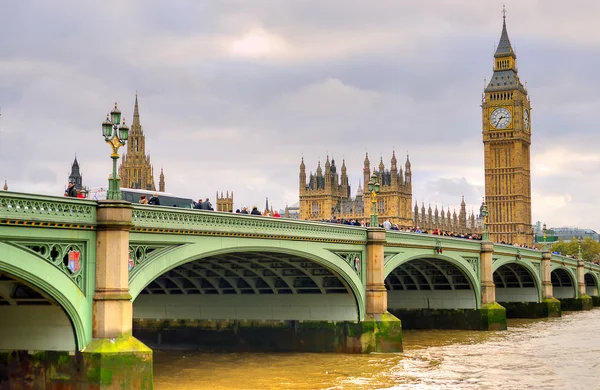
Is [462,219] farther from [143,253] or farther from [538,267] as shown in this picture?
[143,253]

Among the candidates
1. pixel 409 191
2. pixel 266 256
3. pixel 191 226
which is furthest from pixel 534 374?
pixel 409 191

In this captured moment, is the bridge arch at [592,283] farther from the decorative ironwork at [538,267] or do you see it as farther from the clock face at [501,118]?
the clock face at [501,118]

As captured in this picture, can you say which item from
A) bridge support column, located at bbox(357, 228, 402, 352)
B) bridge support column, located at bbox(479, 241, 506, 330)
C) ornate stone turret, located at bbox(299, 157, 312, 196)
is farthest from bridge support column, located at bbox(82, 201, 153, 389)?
ornate stone turret, located at bbox(299, 157, 312, 196)

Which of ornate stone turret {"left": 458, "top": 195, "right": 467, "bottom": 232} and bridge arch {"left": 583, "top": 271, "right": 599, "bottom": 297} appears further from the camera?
ornate stone turret {"left": 458, "top": 195, "right": 467, "bottom": 232}

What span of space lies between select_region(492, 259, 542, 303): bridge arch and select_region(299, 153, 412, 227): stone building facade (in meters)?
70.6

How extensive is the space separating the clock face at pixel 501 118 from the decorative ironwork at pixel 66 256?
407ft

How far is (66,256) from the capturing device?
774 inches

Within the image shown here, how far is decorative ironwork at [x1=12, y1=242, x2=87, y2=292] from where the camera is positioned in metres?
18.9

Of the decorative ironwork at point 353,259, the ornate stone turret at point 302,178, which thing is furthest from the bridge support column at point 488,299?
the ornate stone turret at point 302,178

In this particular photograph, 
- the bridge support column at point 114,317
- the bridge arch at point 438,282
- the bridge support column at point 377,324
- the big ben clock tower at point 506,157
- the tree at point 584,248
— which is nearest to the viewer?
the bridge support column at point 114,317

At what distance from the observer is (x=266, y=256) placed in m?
30.1

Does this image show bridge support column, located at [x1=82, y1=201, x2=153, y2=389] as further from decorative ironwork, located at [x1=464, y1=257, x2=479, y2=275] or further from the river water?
decorative ironwork, located at [x1=464, y1=257, x2=479, y2=275]

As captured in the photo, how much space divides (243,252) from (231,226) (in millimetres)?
2561

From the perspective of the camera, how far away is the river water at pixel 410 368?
2706 cm
